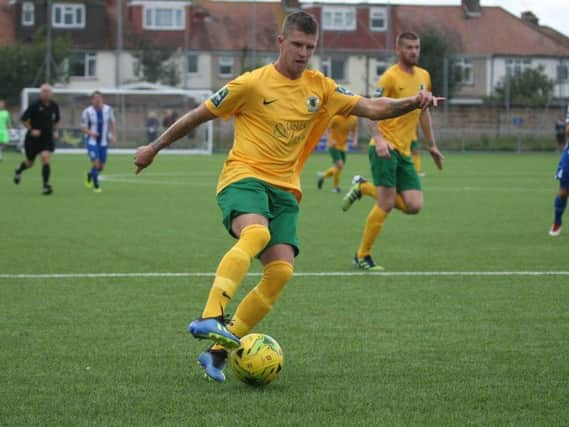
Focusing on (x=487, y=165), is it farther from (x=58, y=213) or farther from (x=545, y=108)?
(x=58, y=213)

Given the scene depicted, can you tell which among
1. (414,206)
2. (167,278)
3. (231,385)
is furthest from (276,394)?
(414,206)

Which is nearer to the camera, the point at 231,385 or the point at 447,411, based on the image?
the point at 447,411

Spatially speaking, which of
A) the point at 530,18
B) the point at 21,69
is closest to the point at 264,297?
the point at 21,69

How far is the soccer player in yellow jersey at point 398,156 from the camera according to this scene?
11258 millimetres

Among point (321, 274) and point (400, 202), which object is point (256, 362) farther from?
point (400, 202)

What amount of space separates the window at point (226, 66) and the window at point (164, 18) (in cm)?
407

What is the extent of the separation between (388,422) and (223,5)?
208 feet

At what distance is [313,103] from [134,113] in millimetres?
46475

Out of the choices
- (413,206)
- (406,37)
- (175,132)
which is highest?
(406,37)

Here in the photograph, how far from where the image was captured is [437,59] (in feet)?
185

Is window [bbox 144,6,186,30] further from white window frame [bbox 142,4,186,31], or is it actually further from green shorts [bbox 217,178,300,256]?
green shorts [bbox 217,178,300,256]

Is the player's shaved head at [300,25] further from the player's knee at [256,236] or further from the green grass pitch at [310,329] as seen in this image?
the green grass pitch at [310,329]

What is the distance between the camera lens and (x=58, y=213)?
725 inches

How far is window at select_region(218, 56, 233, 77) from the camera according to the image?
6456 cm
